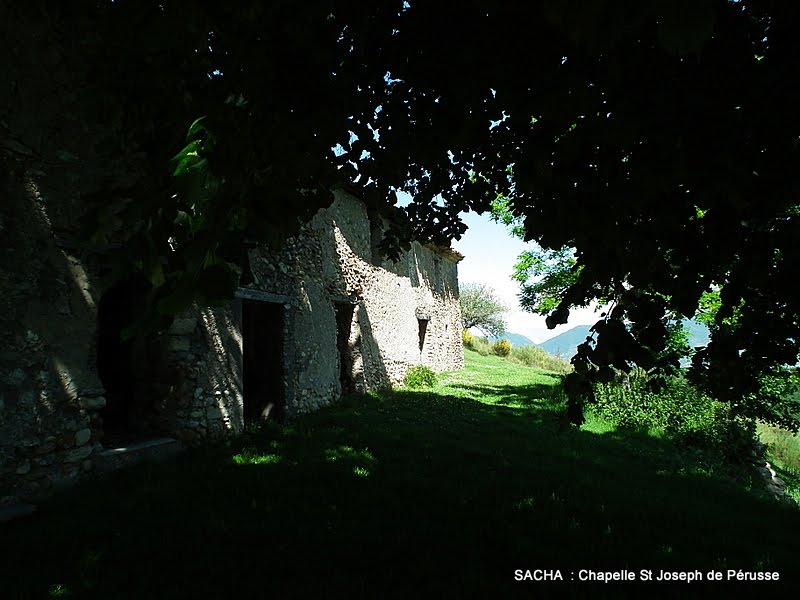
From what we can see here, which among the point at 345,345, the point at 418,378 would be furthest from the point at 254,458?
the point at 418,378

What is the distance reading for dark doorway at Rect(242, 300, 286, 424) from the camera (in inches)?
311

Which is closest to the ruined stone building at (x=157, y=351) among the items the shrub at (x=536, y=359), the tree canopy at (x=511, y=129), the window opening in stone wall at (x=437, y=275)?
the tree canopy at (x=511, y=129)

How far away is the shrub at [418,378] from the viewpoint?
13.1m

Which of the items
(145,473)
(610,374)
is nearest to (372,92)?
(610,374)

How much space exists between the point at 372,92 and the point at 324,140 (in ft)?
4.26

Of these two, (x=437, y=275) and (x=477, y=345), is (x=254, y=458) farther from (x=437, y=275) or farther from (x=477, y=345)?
(x=477, y=345)

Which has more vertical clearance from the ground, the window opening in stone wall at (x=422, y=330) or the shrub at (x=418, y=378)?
the window opening in stone wall at (x=422, y=330)

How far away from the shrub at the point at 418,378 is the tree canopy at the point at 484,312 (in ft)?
118

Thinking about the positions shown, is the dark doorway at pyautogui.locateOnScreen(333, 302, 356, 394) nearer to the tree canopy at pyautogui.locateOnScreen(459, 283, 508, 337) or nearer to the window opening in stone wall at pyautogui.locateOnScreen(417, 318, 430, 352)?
the window opening in stone wall at pyautogui.locateOnScreen(417, 318, 430, 352)

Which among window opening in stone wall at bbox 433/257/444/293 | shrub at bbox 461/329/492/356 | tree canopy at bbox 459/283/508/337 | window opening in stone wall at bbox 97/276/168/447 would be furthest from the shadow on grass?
tree canopy at bbox 459/283/508/337

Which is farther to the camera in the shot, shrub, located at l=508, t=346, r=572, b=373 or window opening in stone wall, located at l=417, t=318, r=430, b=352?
shrub, located at l=508, t=346, r=572, b=373

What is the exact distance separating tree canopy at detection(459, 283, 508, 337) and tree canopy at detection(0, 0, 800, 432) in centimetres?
4643

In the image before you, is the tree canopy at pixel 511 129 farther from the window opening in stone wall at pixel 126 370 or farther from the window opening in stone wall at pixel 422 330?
the window opening in stone wall at pixel 422 330

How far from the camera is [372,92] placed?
3.32 meters
